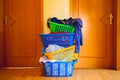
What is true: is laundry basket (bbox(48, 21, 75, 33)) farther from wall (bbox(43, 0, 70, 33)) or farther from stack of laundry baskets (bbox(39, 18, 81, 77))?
wall (bbox(43, 0, 70, 33))

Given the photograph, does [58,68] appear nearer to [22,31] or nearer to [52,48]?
[52,48]

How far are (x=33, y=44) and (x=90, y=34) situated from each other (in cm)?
109

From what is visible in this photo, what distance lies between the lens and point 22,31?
429 cm

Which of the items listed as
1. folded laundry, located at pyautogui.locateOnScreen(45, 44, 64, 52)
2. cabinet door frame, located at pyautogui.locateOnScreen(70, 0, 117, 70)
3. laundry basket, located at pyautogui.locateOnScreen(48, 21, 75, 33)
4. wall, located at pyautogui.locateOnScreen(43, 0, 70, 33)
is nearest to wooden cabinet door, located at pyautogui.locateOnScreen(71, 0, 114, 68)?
cabinet door frame, located at pyautogui.locateOnScreen(70, 0, 117, 70)

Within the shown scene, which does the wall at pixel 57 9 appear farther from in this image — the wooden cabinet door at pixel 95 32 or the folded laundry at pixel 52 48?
the folded laundry at pixel 52 48

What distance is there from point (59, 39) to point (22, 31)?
3.53 ft

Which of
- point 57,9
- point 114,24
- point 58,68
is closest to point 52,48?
point 58,68

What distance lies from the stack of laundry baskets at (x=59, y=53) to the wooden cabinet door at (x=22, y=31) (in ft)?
2.62

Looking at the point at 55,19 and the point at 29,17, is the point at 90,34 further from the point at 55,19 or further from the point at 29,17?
the point at 29,17

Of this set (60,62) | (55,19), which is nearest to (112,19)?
(55,19)

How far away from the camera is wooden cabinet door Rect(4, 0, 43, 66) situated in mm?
4270

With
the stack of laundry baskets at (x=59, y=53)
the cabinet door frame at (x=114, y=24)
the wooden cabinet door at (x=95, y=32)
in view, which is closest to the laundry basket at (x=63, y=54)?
the stack of laundry baskets at (x=59, y=53)

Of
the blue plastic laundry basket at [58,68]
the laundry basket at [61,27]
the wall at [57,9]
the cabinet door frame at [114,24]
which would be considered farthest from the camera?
the wall at [57,9]

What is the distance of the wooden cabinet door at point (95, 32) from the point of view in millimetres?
4273
